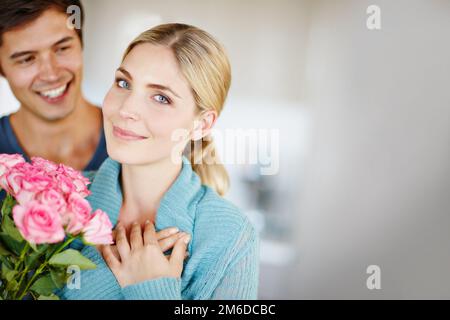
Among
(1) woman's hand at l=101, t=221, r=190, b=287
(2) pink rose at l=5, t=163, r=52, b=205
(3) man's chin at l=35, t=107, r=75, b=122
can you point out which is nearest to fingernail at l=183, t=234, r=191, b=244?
(1) woman's hand at l=101, t=221, r=190, b=287

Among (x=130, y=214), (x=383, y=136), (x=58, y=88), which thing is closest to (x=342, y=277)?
(x=383, y=136)

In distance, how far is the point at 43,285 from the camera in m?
0.97

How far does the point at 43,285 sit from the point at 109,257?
0.15m

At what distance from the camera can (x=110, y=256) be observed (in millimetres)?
1069

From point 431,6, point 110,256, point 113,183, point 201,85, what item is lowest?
point 110,256

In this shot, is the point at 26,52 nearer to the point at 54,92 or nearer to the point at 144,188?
the point at 54,92

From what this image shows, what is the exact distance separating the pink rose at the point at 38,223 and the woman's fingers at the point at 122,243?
0.78 ft

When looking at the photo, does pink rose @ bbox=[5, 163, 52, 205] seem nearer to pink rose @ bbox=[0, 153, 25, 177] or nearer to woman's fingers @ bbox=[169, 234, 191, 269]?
pink rose @ bbox=[0, 153, 25, 177]

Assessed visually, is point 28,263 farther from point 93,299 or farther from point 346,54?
point 346,54

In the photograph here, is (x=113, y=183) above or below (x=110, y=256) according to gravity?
above

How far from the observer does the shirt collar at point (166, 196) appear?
43.4 inches

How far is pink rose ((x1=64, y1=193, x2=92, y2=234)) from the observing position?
2.84 ft

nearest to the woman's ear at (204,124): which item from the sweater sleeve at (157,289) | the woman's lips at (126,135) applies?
the woman's lips at (126,135)
